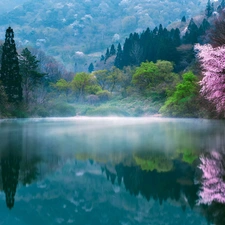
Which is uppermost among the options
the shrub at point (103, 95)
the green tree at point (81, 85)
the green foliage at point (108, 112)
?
the green tree at point (81, 85)

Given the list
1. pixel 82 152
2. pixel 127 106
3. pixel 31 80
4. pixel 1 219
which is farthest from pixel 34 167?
pixel 127 106

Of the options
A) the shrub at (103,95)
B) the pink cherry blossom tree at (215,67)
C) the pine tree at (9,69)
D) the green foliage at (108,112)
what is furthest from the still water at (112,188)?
the shrub at (103,95)

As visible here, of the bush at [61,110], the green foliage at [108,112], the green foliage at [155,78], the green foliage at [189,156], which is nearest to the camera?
the green foliage at [189,156]

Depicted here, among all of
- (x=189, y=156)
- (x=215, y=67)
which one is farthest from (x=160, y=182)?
(x=215, y=67)

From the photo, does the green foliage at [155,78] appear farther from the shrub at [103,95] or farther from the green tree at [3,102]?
the green tree at [3,102]

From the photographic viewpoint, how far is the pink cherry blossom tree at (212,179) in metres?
6.43

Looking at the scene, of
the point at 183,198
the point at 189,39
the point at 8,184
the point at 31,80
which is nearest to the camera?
the point at 183,198

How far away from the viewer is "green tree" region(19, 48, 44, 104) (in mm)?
→ 54906

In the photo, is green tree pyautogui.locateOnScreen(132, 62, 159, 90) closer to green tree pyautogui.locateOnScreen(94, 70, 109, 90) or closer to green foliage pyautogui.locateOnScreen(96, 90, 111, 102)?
green foliage pyautogui.locateOnScreen(96, 90, 111, 102)

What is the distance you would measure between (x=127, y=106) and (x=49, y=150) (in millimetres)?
59478

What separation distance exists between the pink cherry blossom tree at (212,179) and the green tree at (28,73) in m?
46.7

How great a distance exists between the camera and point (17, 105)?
50.1 meters

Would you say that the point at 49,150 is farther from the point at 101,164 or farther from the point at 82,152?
the point at 101,164

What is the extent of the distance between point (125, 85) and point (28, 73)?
32.3m
